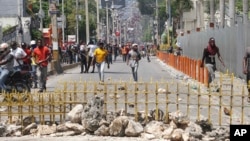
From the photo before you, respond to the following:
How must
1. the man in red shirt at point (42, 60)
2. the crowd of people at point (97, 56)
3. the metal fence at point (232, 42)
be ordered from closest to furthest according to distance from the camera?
the man in red shirt at point (42, 60)
the crowd of people at point (97, 56)
the metal fence at point (232, 42)

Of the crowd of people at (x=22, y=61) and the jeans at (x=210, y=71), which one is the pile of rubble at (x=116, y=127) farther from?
the jeans at (x=210, y=71)

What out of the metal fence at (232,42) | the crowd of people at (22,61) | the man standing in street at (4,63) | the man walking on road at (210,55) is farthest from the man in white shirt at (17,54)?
the metal fence at (232,42)

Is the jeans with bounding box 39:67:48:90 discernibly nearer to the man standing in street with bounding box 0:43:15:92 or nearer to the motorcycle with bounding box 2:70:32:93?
the motorcycle with bounding box 2:70:32:93

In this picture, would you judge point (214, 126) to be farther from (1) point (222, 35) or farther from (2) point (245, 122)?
(1) point (222, 35)

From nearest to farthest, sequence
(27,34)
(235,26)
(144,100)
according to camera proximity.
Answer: (144,100)
(235,26)
(27,34)

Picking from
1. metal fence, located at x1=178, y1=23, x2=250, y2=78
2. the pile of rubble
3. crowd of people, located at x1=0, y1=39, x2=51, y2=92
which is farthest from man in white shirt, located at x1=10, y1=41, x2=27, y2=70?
metal fence, located at x1=178, y1=23, x2=250, y2=78

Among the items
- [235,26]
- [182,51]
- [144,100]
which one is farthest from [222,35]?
[182,51]

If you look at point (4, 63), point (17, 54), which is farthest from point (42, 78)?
point (4, 63)

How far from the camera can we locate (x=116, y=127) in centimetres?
1225

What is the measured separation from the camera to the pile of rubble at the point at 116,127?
479 inches

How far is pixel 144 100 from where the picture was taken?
1378 centimetres

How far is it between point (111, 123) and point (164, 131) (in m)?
1.02

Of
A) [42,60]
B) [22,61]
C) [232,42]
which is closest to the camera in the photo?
[42,60]

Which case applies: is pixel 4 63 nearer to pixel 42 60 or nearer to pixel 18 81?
pixel 18 81
